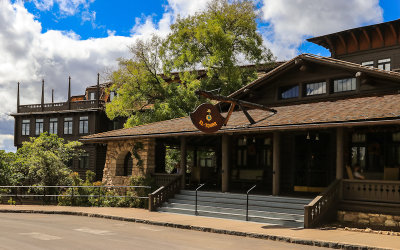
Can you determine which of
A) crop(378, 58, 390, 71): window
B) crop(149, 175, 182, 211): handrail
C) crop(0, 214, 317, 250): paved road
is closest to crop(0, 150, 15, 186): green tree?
crop(149, 175, 182, 211): handrail

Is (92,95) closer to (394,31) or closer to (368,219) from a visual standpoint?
(394,31)

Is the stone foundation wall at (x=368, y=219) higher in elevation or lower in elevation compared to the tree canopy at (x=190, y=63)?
lower

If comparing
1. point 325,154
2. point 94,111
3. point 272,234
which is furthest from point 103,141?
point 94,111

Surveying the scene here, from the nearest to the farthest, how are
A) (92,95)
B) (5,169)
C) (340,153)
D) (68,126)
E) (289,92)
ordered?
(340,153) → (289,92) → (5,169) → (68,126) → (92,95)

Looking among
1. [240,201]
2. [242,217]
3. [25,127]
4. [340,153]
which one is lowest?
[242,217]

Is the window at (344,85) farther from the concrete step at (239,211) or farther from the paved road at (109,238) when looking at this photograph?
the paved road at (109,238)

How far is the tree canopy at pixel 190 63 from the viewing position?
3077 centimetres

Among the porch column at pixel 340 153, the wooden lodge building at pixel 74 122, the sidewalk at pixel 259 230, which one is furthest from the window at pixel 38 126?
the porch column at pixel 340 153

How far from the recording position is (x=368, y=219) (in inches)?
599

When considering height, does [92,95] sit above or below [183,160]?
above

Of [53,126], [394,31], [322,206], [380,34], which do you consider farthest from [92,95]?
[322,206]

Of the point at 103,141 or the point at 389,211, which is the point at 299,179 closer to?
the point at 389,211

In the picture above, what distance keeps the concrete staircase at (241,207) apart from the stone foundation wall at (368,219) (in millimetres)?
1330

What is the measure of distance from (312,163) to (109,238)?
35.7 feet
